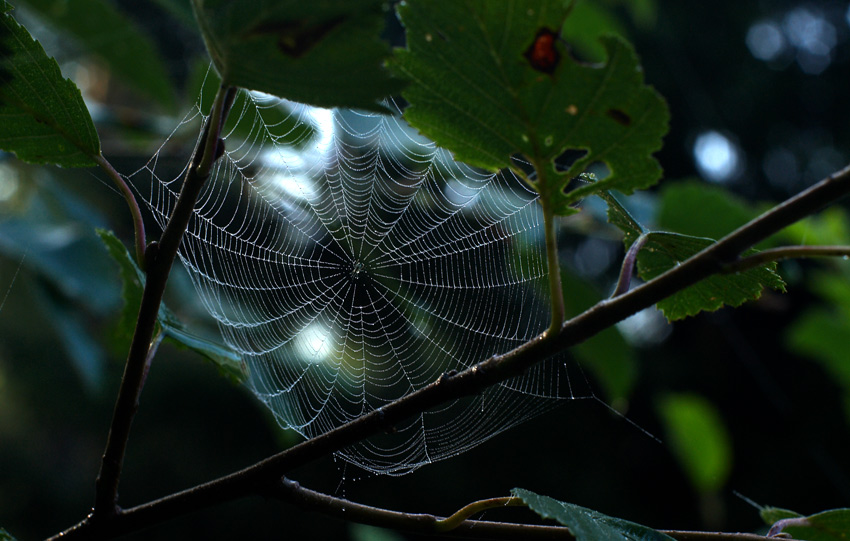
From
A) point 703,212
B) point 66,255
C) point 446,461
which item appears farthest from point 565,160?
point 446,461

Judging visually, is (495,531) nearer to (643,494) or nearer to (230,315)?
(230,315)

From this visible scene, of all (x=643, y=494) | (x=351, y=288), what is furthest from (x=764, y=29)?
(x=351, y=288)

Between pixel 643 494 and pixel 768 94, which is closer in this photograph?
pixel 643 494

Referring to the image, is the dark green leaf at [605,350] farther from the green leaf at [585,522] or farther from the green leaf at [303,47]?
the green leaf at [303,47]

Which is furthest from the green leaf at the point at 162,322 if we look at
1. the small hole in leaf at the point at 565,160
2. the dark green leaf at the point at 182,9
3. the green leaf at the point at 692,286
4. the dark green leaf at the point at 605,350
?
the dark green leaf at the point at 605,350

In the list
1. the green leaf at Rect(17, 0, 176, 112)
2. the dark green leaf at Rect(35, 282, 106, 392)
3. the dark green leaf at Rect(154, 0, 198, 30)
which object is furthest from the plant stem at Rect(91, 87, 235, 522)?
the green leaf at Rect(17, 0, 176, 112)

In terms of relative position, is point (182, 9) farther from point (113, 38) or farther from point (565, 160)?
point (565, 160)
